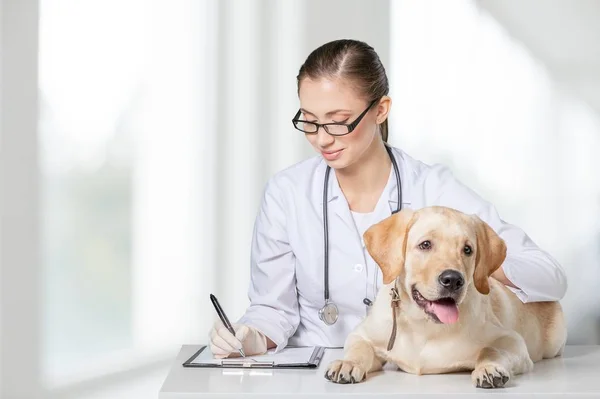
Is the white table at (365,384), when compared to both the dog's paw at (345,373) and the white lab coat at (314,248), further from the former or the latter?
the white lab coat at (314,248)

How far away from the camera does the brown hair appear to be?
6.64 feet

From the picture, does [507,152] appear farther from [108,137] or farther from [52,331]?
[52,331]

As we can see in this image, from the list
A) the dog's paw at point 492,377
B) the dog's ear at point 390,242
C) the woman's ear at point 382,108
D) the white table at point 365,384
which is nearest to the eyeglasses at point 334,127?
the woman's ear at point 382,108

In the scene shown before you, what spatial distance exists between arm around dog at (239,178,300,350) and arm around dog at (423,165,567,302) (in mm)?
386

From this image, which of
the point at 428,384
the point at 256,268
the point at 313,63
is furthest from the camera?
the point at 256,268

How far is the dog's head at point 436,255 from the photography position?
1516mm

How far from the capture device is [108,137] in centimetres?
319

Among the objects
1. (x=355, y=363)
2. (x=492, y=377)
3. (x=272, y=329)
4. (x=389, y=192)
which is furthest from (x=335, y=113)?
(x=492, y=377)

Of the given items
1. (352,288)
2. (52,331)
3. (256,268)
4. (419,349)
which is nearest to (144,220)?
(52,331)

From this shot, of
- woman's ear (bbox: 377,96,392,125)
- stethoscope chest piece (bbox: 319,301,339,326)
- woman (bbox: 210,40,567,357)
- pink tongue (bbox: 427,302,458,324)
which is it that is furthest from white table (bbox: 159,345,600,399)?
woman's ear (bbox: 377,96,392,125)

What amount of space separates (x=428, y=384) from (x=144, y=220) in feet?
6.13

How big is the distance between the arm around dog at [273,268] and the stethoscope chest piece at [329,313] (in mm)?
93

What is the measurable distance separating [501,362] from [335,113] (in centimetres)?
72

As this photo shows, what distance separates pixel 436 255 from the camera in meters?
Result: 1.54
